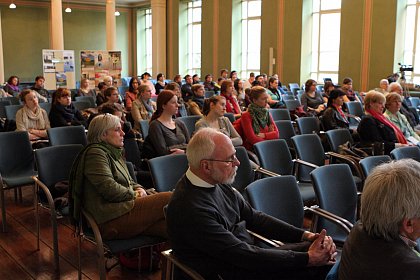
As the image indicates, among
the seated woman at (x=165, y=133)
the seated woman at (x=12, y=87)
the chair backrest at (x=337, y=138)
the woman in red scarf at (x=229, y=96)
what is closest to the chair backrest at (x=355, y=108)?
the woman in red scarf at (x=229, y=96)

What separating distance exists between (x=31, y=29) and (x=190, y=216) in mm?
19621

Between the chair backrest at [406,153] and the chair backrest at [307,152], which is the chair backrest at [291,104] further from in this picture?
the chair backrest at [406,153]

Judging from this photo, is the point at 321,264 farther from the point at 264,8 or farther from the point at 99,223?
the point at 264,8

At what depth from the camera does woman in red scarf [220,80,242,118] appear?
22.0 feet

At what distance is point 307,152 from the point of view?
439cm

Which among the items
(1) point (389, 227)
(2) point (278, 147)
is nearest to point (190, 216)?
(1) point (389, 227)

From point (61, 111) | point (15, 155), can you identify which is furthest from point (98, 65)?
point (15, 155)

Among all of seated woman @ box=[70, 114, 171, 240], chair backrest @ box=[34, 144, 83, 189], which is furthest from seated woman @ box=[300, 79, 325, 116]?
seated woman @ box=[70, 114, 171, 240]

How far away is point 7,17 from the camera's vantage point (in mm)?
18766

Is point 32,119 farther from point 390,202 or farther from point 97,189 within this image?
point 390,202

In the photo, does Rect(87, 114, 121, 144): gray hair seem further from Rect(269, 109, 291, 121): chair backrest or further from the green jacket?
Rect(269, 109, 291, 121): chair backrest

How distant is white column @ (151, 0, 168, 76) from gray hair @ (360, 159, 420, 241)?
647 inches

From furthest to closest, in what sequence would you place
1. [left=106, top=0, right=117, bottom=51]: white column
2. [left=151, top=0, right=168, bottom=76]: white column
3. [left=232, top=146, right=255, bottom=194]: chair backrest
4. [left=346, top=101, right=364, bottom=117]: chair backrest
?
1. [left=151, top=0, right=168, bottom=76]: white column
2. [left=106, top=0, right=117, bottom=51]: white column
3. [left=346, top=101, right=364, bottom=117]: chair backrest
4. [left=232, top=146, right=255, bottom=194]: chair backrest

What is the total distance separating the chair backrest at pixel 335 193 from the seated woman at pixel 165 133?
5.13 ft
